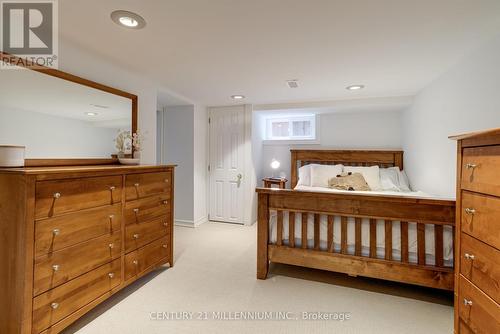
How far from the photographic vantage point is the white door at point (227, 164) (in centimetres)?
399

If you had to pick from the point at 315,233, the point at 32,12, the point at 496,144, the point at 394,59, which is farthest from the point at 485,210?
the point at 32,12

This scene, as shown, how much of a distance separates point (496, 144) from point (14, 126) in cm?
269

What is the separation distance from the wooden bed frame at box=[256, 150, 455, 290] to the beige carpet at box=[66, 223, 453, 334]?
195 millimetres

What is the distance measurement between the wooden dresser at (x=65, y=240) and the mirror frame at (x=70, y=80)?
0.23 meters

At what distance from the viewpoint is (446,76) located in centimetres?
231

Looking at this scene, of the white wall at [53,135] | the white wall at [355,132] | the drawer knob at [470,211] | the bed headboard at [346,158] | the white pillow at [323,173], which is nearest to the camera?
the drawer knob at [470,211]

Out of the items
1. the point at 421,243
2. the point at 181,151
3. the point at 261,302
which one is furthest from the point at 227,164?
the point at 421,243

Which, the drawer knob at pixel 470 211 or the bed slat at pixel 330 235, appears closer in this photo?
the drawer knob at pixel 470 211

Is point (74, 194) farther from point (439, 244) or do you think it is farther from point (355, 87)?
point (355, 87)

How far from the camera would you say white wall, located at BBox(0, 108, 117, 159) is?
1.55 metres

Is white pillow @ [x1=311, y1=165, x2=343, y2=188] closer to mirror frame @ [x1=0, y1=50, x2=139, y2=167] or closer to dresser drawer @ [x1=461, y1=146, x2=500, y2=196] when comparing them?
dresser drawer @ [x1=461, y1=146, x2=500, y2=196]

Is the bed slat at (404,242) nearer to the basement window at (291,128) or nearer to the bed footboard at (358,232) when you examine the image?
the bed footboard at (358,232)

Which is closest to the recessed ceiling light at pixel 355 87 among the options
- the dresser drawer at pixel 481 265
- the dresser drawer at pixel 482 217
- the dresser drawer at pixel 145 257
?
the dresser drawer at pixel 482 217

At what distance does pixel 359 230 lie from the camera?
6.58 feet
